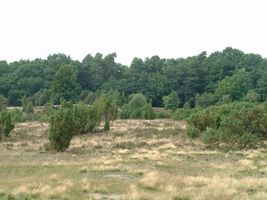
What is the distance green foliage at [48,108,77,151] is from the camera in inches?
1190

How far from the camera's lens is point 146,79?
358ft

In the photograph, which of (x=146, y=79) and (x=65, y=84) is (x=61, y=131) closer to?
(x=65, y=84)

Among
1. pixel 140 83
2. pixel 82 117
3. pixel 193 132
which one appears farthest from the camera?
pixel 140 83

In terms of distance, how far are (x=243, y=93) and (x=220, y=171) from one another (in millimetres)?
80834

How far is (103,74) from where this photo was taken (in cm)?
11819

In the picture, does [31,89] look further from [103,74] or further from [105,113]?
[105,113]

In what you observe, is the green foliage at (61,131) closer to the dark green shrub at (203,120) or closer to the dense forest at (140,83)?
Answer: the dark green shrub at (203,120)

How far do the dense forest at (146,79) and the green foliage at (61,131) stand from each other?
59.5m

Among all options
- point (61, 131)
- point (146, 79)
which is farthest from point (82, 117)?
point (146, 79)

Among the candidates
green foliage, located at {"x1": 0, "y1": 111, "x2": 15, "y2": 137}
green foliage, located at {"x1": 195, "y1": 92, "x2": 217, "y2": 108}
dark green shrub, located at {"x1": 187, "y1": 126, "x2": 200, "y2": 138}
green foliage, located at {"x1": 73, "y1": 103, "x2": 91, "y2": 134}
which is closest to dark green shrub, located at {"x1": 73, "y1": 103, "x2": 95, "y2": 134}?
green foliage, located at {"x1": 73, "y1": 103, "x2": 91, "y2": 134}

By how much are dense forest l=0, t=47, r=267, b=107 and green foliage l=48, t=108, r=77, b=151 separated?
59491 mm

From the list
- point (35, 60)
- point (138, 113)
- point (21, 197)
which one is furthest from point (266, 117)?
point (35, 60)

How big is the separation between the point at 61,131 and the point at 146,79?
79347mm

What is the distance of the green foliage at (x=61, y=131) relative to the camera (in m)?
30.2
